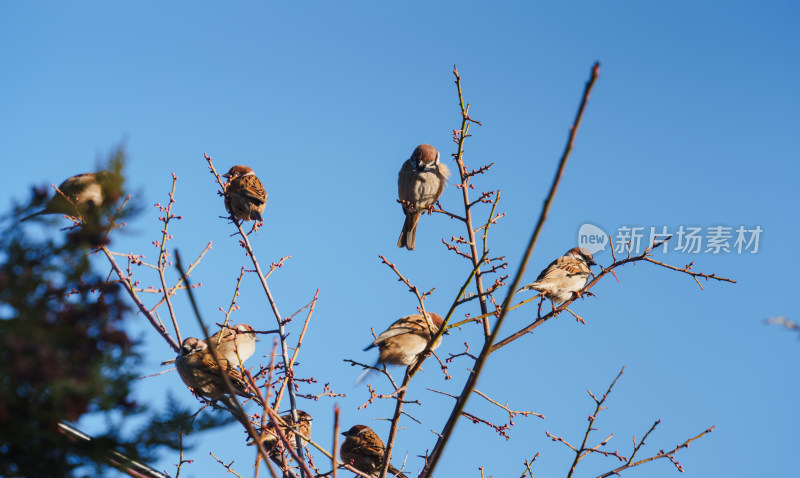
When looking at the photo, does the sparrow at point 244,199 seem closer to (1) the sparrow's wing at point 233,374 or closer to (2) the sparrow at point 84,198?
(1) the sparrow's wing at point 233,374

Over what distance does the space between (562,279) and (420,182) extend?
6.76ft

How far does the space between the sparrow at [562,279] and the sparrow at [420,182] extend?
165cm

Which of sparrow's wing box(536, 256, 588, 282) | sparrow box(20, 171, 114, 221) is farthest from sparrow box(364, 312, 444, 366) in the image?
sparrow box(20, 171, 114, 221)

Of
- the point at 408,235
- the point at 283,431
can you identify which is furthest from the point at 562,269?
the point at 283,431

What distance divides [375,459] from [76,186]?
4.58 meters

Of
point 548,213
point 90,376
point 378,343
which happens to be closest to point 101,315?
point 90,376

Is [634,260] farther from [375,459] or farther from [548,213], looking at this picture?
[375,459]

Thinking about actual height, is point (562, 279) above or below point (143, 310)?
above

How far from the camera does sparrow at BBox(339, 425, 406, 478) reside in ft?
19.6

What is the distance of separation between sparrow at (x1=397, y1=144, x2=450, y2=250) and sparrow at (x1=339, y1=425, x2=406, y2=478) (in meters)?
1.90

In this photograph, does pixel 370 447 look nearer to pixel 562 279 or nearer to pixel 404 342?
pixel 404 342

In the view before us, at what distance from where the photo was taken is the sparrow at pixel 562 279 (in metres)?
5.51

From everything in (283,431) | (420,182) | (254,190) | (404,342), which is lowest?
(283,431)

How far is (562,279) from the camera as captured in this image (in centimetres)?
561
